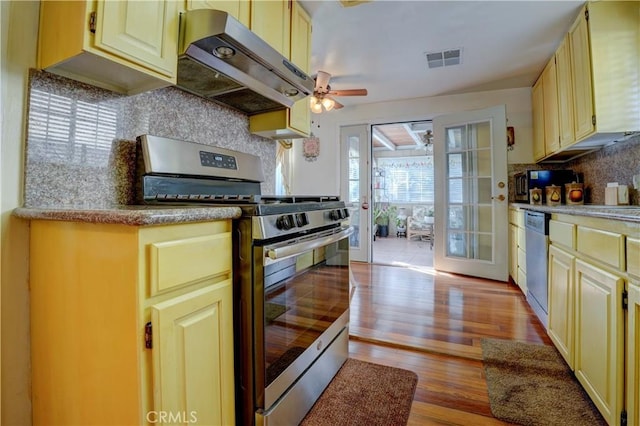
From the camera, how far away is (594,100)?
2.09 metres

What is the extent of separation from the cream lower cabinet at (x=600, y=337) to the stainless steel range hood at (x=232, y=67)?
1.60m

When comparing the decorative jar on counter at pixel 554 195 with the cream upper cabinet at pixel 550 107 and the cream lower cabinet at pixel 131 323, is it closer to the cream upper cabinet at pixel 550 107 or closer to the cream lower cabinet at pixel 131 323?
the cream upper cabinet at pixel 550 107

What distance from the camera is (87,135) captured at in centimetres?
114

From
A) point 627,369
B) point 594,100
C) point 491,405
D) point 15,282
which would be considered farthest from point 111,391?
point 594,100

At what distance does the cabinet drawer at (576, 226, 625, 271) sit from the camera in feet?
3.65

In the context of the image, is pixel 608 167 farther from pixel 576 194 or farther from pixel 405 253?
pixel 405 253

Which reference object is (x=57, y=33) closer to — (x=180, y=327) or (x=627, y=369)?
(x=180, y=327)

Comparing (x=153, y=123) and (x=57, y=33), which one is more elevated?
(x=57, y=33)

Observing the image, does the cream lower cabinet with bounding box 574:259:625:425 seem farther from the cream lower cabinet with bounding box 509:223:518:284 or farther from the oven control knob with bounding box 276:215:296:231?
the cream lower cabinet with bounding box 509:223:518:284

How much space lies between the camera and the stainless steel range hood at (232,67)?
3.86 feet

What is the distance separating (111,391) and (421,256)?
487 cm

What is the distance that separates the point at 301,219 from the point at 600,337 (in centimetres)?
126

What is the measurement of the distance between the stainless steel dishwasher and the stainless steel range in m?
1.33

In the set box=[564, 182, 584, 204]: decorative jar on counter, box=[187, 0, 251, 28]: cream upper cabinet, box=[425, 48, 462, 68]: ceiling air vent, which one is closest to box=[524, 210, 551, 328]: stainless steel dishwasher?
box=[564, 182, 584, 204]: decorative jar on counter
